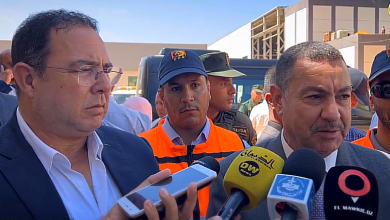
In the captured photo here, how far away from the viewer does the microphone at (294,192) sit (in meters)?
1.07

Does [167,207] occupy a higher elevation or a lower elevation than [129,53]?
lower

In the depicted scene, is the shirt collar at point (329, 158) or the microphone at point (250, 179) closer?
the microphone at point (250, 179)

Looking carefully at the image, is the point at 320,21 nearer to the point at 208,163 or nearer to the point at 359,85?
the point at 359,85

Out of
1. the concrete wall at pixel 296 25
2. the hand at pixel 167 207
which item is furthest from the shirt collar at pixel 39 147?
the concrete wall at pixel 296 25

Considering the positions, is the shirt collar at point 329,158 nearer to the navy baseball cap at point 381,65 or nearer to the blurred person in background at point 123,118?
the navy baseball cap at point 381,65

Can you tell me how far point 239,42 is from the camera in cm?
1742

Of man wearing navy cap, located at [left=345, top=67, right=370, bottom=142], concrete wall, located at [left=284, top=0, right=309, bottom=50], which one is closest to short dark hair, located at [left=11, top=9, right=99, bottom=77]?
man wearing navy cap, located at [left=345, top=67, right=370, bottom=142]

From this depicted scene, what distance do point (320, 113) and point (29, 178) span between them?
4.27ft

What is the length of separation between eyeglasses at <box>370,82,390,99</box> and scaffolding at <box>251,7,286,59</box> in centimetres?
1317

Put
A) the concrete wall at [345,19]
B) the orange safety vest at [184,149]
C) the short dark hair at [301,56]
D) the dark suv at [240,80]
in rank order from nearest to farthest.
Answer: the short dark hair at [301,56] < the orange safety vest at [184,149] < the dark suv at [240,80] < the concrete wall at [345,19]

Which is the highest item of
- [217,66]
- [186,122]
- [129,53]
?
[129,53]

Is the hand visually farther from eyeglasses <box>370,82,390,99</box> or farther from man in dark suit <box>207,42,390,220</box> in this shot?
eyeglasses <box>370,82,390,99</box>

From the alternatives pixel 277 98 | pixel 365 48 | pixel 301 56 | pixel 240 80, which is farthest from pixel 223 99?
pixel 365 48

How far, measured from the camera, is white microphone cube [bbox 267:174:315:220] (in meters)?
1.06
